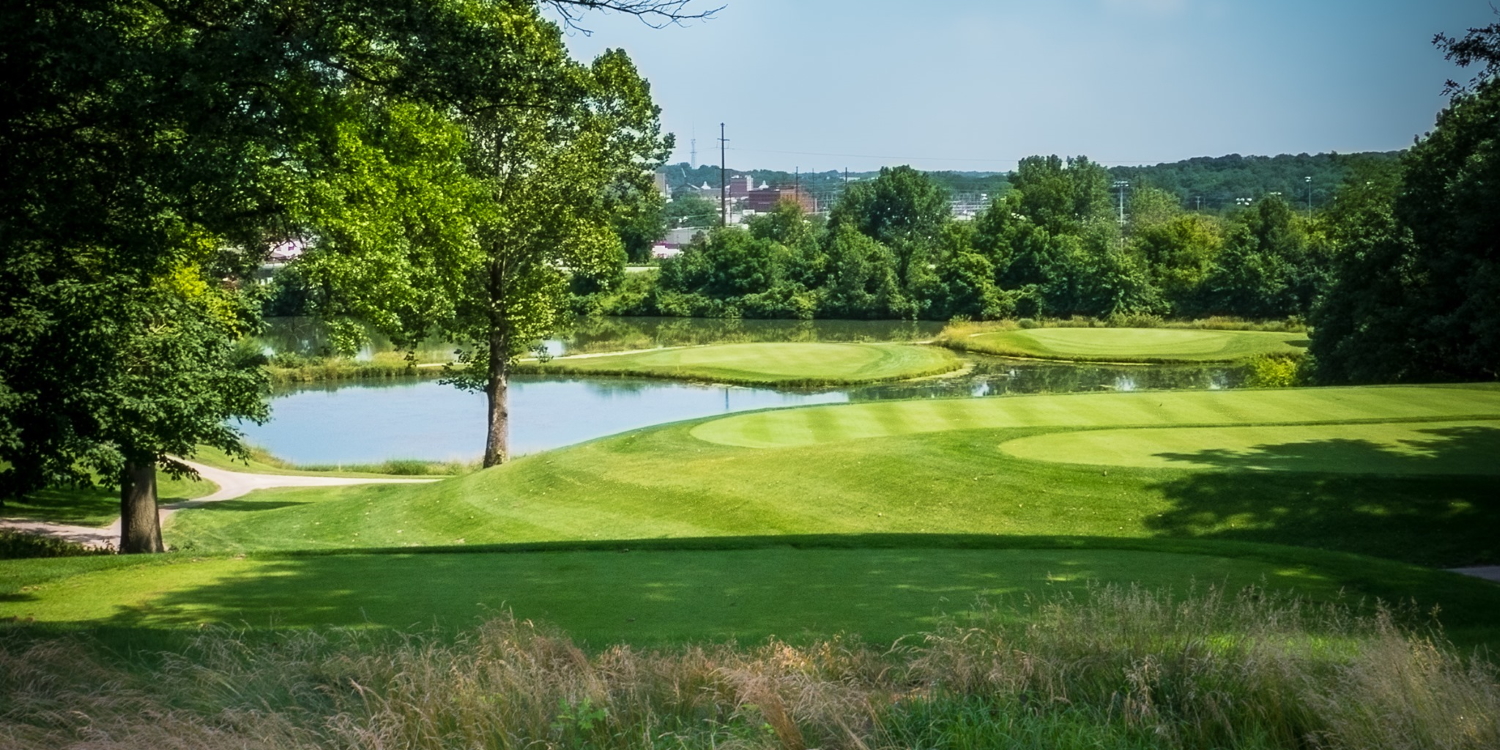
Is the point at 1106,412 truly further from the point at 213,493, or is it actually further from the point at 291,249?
the point at 213,493

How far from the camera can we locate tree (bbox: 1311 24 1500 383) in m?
30.9

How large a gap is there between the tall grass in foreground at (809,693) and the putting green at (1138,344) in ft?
175

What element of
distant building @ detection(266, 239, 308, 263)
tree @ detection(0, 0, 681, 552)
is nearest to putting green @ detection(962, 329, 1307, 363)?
distant building @ detection(266, 239, 308, 263)

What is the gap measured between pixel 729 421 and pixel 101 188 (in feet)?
52.8

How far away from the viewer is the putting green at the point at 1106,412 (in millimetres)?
22312

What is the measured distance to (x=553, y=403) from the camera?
43.3 meters

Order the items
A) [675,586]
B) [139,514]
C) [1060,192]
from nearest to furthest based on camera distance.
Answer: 1. [675,586]
2. [139,514]
3. [1060,192]

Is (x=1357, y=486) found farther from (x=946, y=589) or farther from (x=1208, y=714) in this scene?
(x=1208, y=714)

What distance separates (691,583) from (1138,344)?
5512 centimetres

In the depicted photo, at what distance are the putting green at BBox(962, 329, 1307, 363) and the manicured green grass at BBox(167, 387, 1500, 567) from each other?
32619 mm

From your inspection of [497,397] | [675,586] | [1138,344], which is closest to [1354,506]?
[675,586]

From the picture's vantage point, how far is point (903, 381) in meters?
48.6

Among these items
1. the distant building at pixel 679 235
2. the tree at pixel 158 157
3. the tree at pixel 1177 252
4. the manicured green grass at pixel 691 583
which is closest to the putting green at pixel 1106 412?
the tree at pixel 158 157

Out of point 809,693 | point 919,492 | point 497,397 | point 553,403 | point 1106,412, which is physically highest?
point 809,693
